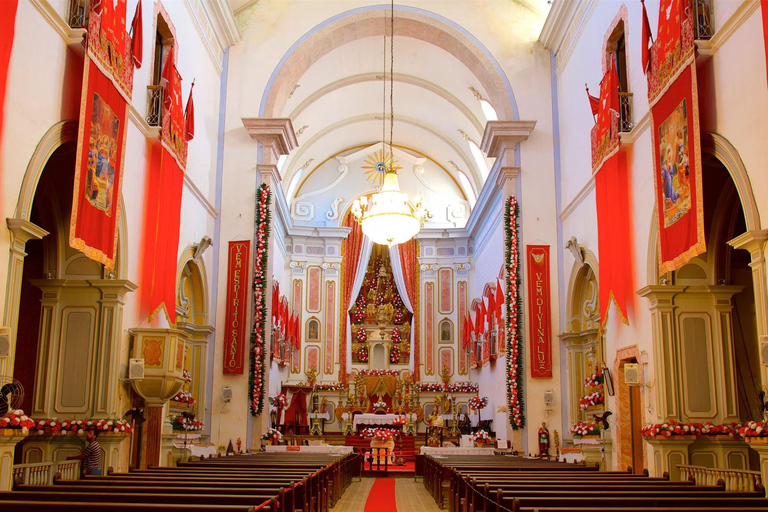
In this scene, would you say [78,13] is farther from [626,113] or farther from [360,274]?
[360,274]

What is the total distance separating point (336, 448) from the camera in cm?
1970

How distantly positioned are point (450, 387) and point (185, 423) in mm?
14616

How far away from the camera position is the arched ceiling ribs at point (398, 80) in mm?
23359

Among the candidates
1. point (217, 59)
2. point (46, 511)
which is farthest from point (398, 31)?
point (46, 511)

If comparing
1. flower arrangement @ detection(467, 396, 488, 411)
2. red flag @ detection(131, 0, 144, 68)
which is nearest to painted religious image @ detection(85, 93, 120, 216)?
red flag @ detection(131, 0, 144, 68)

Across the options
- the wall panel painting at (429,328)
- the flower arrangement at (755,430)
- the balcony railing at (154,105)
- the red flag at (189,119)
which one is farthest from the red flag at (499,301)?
the flower arrangement at (755,430)

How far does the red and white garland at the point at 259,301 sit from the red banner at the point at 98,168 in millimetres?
7057

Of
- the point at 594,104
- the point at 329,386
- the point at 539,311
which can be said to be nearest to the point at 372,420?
the point at 329,386

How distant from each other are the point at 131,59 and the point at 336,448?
11.7 m

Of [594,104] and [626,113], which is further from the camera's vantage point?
[594,104]

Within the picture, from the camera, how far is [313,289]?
28797mm

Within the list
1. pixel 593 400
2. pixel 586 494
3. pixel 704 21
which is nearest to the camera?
pixel 586 494

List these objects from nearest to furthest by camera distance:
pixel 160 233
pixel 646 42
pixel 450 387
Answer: pixel 646 42 → pixel 160 233 → pixel 450 387

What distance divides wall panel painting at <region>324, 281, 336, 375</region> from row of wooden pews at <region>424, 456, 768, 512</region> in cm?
1798
